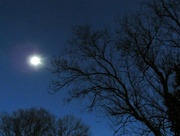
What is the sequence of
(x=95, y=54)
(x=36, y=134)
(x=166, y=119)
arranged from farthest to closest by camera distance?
(x=36, y=134)
(x=95, y=54)
(x=166, y=119)

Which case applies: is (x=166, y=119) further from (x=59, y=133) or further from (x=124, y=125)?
(x=59, y=133)

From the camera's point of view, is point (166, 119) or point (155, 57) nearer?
point (166, 119)

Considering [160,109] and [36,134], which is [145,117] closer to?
[160,109]

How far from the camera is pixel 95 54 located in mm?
14133

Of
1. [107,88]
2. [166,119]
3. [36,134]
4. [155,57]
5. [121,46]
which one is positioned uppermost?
[36,134]

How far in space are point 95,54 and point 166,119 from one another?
476 centimetres

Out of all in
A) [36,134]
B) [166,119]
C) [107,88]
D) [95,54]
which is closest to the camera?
[166,119]

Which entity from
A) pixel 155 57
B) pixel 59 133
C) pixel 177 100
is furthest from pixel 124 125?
pixel 59 133

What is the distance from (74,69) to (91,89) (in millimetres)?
1388

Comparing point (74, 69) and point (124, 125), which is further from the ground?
point (74, 69)

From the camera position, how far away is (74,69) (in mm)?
13930

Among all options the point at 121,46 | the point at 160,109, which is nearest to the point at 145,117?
the point at 160,109

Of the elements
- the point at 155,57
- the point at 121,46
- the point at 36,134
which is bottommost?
the point at 155,57

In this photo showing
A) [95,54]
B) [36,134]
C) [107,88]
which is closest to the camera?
[107,88]
